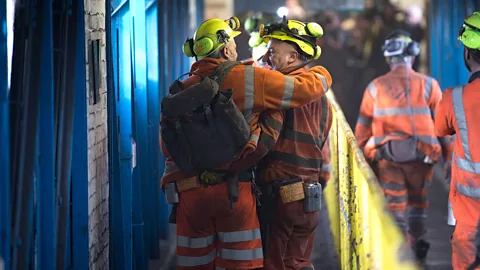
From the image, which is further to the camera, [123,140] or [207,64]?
[123,140]

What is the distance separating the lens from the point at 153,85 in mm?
8578

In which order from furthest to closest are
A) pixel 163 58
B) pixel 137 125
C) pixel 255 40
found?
pixel 163 58
pixel 255 40
pixel 137 125

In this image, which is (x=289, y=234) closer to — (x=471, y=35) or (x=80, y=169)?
(x=80, y=169)

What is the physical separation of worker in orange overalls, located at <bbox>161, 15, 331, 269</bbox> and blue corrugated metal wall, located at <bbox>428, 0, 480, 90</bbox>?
22.1 ft

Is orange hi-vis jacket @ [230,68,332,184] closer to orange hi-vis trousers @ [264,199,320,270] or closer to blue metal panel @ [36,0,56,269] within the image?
orange hi-vis trousers @ [264,199,320,270]

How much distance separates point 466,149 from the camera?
6.17 metres

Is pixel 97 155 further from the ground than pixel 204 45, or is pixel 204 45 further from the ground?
pixel 204 45

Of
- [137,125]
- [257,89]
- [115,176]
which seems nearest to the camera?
[257,89]

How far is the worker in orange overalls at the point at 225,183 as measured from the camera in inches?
210

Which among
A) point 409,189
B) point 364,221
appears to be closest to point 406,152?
point 409,189

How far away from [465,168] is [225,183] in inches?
69.2

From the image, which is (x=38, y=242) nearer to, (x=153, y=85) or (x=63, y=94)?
(x=63, y=94)

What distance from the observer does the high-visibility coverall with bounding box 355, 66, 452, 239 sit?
26.5ft

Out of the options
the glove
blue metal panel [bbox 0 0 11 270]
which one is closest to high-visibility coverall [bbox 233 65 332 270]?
blue metal panel [bbox 0 0 11 270]
